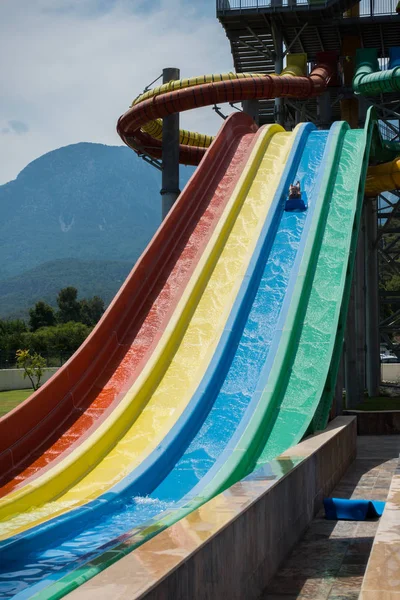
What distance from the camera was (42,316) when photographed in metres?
72.2

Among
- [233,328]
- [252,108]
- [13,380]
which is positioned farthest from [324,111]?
[13,380]

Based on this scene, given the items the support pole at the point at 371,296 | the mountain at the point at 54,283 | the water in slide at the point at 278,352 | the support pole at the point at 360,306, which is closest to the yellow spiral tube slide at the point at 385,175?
the support pole at the point at 360,306

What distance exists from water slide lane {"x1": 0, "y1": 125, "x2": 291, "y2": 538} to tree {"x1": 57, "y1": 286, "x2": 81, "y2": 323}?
234 feet

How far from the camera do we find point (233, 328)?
35.7ft

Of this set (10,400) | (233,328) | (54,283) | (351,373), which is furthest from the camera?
(54,283)

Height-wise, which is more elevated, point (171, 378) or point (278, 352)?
point (278, 352)

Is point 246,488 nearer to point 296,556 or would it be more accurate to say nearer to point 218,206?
point 296,556

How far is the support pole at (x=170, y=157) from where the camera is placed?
1845cm

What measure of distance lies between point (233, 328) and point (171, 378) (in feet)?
3.66

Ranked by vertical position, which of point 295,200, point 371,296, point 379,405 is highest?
point 295,200

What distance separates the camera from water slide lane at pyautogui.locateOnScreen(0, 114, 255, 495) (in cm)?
923

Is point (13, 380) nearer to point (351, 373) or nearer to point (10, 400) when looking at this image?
point (10, 400)

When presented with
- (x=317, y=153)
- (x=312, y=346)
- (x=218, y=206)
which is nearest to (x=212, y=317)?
(x=312, y=346)

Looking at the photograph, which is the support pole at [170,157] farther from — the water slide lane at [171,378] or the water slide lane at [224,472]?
the water slide lane at [171,378]
